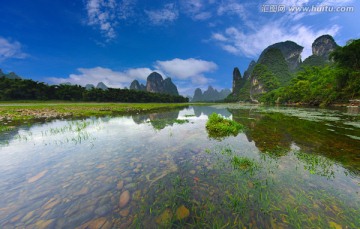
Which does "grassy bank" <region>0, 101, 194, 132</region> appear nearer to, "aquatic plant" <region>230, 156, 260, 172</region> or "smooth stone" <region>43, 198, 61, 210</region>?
"smooth stone" <region>43, 198, 61, 210</region>

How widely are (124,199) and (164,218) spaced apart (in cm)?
129

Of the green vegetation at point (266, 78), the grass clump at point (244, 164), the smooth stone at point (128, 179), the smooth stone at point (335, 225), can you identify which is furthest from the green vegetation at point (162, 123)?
the green vegetation at point (266, 78)

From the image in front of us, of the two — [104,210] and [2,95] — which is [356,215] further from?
[2,95]

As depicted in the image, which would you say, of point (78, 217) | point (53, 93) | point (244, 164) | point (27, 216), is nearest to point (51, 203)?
point (27, 216)

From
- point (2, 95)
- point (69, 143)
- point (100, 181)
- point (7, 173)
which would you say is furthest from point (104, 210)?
point (2, 95)

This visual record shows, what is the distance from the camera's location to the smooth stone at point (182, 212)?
3.18 meters

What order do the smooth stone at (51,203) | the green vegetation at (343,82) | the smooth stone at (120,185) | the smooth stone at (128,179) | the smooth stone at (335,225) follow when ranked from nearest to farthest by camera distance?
the smooth stone at (335,225), the smooth stone at (51,203), the smooth stone at (120,185), the smooth stone at (128,179), the green vegetation at (343,82)

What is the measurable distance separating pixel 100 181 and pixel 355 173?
854 cm

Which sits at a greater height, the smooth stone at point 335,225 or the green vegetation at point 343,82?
the green vegetation at point 343,82

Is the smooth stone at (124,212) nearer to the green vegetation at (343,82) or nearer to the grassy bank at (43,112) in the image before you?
the grassy bank at (43,112)

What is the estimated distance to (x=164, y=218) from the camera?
313 cm

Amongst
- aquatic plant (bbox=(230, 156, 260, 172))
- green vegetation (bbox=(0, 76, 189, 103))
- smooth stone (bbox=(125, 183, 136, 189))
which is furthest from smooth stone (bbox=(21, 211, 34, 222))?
green vegetation (bbox=(0, 76, 189, 103))

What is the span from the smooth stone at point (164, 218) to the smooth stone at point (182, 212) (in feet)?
0.56

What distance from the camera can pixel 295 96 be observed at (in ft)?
208
